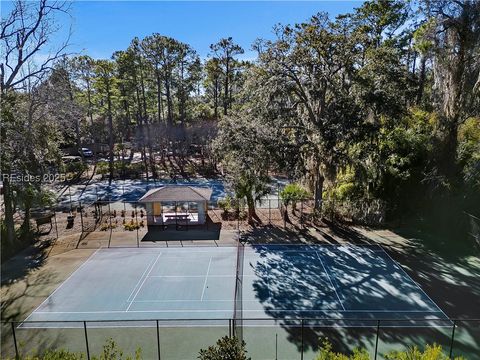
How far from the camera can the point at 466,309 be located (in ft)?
37.6

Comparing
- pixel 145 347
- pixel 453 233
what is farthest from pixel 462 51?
pixel 145 347

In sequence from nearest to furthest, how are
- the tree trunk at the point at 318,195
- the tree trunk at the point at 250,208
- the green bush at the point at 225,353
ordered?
1. the green bush at the point at 225,353
2. the tree trunk at the point at 250,208
3. the tree trunk at the point at 318,195

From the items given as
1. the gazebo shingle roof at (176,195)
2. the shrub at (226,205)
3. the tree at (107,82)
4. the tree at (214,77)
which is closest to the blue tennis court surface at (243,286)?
the gazebo shingle roof at (176,195)

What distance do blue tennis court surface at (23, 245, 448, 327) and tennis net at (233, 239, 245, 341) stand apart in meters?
0.19

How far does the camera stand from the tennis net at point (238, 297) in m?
9.57

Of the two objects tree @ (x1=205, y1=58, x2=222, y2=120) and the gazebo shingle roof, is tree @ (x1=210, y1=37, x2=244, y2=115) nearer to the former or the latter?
tree @ (x1=205, y1=58, x2=222, y2=120)

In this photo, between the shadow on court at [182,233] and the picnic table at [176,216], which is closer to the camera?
the shadow on court at [182,233]

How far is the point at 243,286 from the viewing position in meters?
13.2

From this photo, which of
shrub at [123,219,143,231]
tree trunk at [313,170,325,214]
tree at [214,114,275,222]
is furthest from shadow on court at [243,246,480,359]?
shrub at [123,219,143,231]

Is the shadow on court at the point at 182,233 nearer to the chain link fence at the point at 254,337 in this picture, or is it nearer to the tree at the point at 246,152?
the tree at the point at 246,152

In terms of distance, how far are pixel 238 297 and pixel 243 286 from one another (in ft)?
3.08

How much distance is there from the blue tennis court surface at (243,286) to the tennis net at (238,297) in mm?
188

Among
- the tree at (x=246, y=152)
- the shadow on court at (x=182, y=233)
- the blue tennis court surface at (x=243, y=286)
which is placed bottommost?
the blue tennis court surface at (x=243, y=286)

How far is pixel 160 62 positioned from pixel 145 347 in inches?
1242
